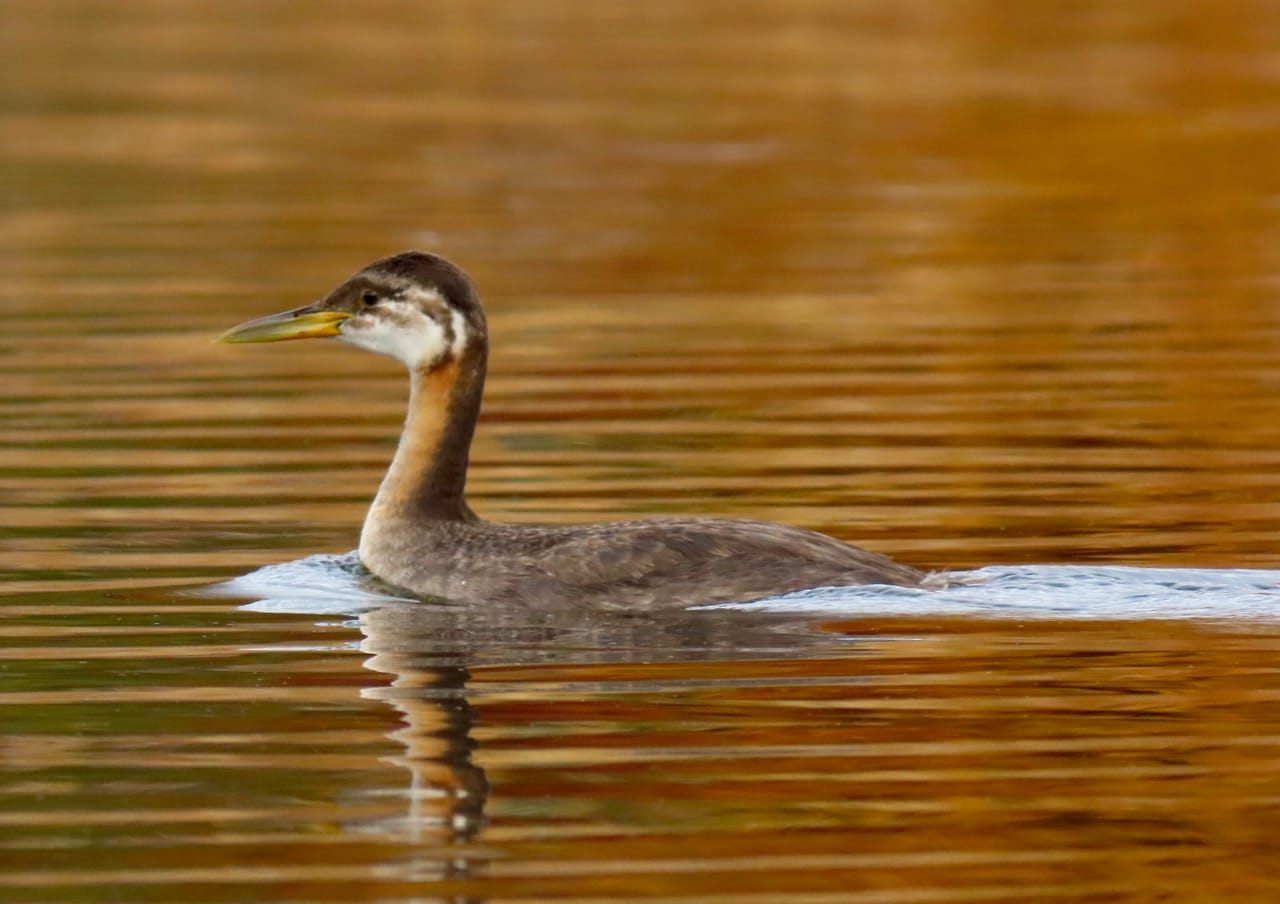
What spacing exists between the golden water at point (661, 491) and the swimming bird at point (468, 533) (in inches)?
9.1

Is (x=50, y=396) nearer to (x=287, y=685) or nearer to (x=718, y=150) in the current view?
(x=287, y=685)

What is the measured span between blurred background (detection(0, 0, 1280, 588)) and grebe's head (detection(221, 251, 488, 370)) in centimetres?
95

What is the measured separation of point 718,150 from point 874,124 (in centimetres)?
326

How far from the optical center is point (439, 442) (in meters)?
12.2

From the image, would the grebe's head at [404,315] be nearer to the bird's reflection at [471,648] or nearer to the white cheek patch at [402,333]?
the white cheek patch at [402,333]

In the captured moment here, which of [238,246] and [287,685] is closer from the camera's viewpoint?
[287,685]

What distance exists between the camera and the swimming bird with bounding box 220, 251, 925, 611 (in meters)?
11.0

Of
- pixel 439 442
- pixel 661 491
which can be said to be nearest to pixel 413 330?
pixel 439 442

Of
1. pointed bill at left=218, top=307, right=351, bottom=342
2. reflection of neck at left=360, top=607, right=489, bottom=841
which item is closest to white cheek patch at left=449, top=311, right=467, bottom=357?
pointed bill at left=218, top=307, right=351, bottom=342

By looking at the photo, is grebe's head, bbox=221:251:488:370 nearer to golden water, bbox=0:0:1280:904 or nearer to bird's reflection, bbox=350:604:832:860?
golden water, bbox=0:0:1280:904

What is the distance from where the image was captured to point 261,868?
307 inches

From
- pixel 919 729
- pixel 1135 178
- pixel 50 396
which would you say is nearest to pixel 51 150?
pixel 1135 178

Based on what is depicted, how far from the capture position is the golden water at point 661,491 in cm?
810

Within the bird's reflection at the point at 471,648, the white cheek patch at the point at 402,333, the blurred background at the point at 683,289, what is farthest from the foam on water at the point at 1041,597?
the white cheek patch at the point at 402,333
